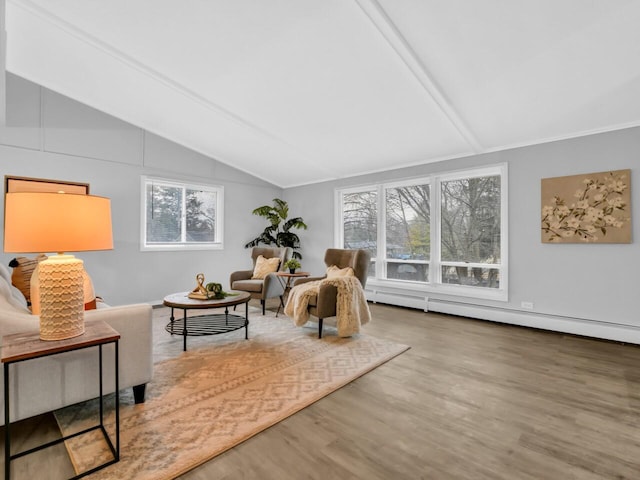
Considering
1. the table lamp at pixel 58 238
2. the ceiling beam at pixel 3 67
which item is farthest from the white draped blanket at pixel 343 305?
the ceiling beam at pixel 3 67

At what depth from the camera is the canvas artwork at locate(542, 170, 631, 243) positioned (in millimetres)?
3439

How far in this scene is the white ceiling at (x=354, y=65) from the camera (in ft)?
8.05

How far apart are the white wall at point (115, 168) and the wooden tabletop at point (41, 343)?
130 inches

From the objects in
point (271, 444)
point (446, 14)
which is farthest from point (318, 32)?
point (271, 444)

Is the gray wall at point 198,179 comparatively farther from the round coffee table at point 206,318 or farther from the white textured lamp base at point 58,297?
the white textured lamp base at point 58,297

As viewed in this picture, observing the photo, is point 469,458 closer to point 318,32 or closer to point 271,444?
point 271,444

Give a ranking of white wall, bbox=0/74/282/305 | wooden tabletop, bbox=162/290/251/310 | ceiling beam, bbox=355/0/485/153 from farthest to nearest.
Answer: white wall, bbox=0/74/282/305
wooden tabletop, bbox=162/290/251/310
ceiling beam, bbox=355/0/485/153

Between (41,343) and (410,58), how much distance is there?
127 inches

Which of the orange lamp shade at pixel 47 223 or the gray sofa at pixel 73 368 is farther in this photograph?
the gray sofa at pixel 73 368

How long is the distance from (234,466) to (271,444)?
0.23 m

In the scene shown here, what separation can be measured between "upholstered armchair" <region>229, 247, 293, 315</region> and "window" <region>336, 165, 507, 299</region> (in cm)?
150

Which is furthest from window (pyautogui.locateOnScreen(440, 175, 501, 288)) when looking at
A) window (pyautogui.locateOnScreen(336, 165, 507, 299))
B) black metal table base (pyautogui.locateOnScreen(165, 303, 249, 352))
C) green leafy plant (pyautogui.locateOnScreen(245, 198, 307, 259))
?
black metal table base (pyautogui.locateOnScreen(165, 303, 249, 352))

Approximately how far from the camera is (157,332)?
12.3 ft

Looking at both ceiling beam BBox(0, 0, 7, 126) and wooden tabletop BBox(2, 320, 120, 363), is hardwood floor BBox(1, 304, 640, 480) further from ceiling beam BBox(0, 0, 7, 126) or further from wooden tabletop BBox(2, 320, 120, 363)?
ceiling beam BBox(0, 0, 7, 126)
